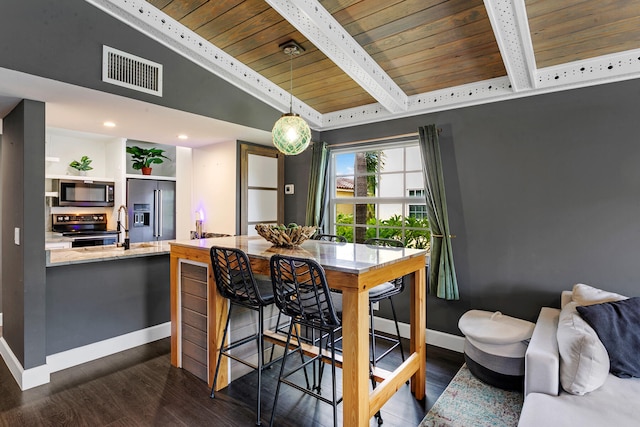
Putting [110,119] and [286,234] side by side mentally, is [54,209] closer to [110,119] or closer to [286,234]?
[110,119]

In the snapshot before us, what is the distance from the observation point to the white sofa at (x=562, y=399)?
1574 mm

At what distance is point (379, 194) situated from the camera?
12.6 ft

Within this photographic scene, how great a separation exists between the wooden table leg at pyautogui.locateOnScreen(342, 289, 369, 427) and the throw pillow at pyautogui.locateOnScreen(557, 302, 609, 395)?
3.56 ft

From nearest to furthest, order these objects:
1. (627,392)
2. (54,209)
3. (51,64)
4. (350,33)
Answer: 1. (627,392)
2. (51,64)
3. (350,33)
4. (54,209)

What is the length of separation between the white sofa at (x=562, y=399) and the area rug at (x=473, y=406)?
0.37 metres

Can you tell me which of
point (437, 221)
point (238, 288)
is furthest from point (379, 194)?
point (238, 288)

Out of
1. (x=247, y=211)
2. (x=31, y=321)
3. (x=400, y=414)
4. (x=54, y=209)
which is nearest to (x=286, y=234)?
(x=400, y=414)

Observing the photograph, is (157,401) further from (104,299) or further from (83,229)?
(83,229)

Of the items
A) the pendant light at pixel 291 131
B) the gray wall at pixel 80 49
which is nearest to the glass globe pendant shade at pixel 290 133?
the pendant light at pixel 291 131

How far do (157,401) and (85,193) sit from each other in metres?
4.04

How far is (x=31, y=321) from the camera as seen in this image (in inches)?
99.2

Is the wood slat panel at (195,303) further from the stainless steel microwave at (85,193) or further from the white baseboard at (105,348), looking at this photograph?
the stainless steel microwave at (85,193)

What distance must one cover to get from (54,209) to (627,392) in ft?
21.3

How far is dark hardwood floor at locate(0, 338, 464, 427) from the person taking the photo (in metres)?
2.14
